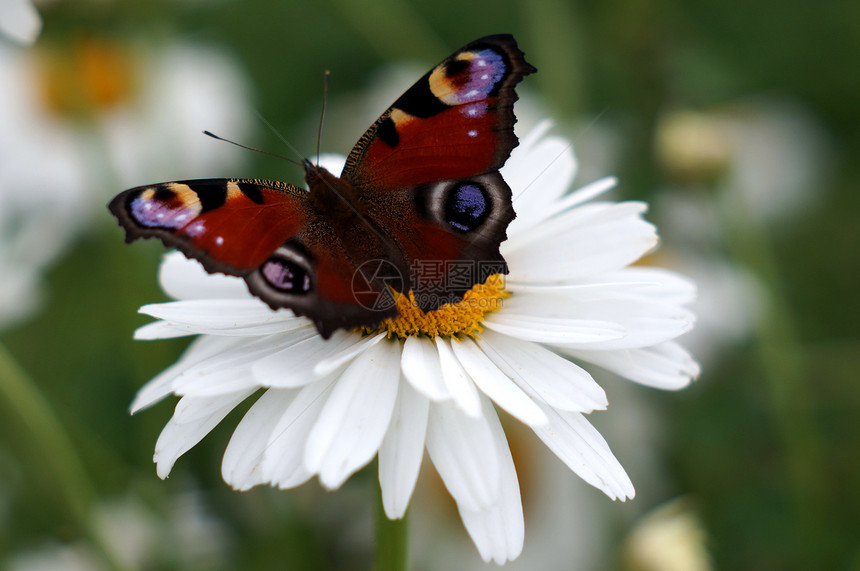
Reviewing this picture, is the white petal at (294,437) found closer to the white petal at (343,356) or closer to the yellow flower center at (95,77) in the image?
the white petal at (343,356)

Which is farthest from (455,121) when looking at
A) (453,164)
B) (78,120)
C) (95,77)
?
(95,77)

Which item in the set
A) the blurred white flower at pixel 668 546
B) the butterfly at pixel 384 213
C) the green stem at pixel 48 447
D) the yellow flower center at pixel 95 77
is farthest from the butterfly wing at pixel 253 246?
the yellow flower center at pixel 95 77

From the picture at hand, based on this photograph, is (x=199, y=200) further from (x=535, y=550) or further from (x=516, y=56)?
(x=535, y=550)

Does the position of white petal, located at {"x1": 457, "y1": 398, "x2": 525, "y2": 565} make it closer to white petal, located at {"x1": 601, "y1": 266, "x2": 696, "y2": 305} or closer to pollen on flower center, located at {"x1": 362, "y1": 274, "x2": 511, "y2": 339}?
pollen on flower center, located at {"x1": 362, "y1": 274, "x2": 511, "y2": 339}

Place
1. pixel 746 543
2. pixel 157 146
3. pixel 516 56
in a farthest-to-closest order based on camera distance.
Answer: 1. pixel 157 146
2. pixel 746 543
3. pixel 516 56

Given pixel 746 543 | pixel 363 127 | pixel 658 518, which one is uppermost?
pixel 363 127

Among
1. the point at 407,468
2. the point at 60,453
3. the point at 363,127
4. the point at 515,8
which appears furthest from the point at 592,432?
the point at 515,8

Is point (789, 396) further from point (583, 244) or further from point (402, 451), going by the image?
point (402, 451)
